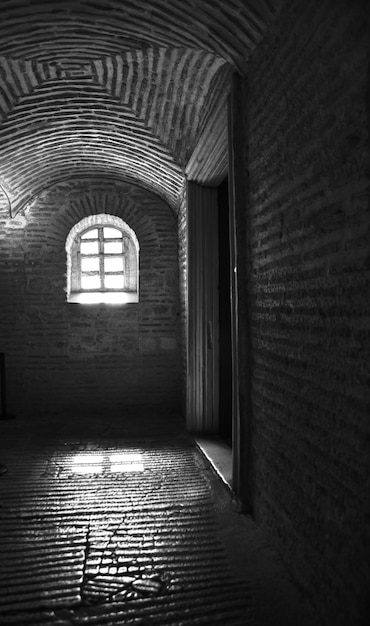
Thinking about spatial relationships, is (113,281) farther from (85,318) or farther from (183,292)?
(183,292)

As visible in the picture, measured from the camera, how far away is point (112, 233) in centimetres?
816

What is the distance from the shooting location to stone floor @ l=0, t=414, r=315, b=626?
2.51 meters

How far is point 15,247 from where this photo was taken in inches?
306

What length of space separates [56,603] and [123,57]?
4.06 m

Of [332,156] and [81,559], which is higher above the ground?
[332,156]

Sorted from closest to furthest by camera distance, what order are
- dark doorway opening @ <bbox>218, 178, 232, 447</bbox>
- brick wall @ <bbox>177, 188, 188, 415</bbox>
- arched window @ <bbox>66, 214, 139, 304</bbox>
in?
dark doorway opening @ <bbox>218, 178, 232, 447</bbox>, brick wall @ <bbox>177, 188, 188, 415</bbox>, arched window @ <bbox>66, 214, 139, 304</bbox>

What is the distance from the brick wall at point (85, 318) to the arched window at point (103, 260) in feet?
1.03

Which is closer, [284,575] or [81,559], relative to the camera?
[284,575]

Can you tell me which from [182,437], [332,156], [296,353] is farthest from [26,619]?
[182,437]

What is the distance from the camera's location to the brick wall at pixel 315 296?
2068 mm

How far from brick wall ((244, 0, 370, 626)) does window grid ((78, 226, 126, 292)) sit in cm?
492

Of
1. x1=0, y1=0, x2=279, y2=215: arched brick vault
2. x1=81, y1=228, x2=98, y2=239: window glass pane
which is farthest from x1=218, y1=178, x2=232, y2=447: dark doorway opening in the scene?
x1=81, y1=228, x2=98, y2=239: window glass pane

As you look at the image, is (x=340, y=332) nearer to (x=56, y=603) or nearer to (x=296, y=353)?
(x=296, y=353)

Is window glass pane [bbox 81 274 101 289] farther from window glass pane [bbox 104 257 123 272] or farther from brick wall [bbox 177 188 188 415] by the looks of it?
brick wall [bbox 177 188 188 415]
